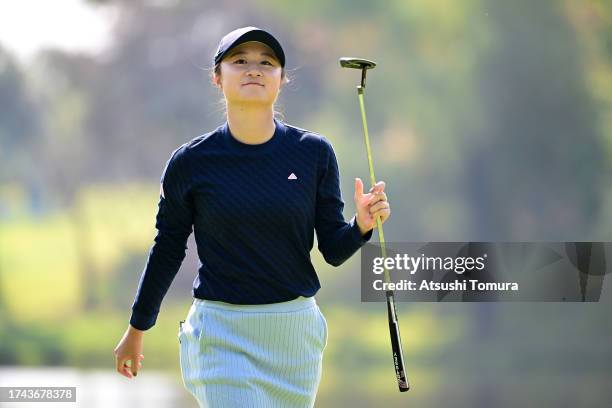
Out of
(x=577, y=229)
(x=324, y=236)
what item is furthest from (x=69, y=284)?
(x=324, y=236)

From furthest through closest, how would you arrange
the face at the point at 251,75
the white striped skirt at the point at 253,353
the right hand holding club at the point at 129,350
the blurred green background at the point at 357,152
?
Answer: 1. the blurred green background at the point at 357,152
2. the right hand holding club at the point at 129,350
3. the face at the point at 251,75
4. the white striped skirt at the point at 253,353

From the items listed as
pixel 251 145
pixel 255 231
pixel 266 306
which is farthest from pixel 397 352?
pixel 251 145

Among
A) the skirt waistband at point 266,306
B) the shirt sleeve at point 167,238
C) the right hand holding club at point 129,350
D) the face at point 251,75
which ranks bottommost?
the right hand holding club at point 129,350

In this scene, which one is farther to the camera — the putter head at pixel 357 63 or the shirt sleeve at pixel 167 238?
the putter head at pixel 357 63

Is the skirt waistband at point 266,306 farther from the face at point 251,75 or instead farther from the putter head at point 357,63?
the putter head at point 357,63

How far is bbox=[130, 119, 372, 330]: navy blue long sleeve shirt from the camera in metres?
2.69

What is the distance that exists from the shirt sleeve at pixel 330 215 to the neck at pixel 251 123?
132 mm

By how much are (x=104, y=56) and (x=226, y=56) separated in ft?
41.4

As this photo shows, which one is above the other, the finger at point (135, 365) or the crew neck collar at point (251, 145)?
the crew neck collar at point (251, 145)

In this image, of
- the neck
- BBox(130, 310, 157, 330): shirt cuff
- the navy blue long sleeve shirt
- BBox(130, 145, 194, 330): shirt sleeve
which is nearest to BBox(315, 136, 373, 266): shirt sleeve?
the navy blue long sleeve shirt

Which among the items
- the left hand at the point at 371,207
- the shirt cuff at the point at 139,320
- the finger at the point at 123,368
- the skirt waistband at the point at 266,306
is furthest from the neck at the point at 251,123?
the finger at the point at 123,368

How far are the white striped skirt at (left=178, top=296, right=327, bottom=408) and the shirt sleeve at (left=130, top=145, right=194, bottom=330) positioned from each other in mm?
162

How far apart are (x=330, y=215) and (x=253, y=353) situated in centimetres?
35

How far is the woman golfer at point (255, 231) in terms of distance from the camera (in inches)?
106
